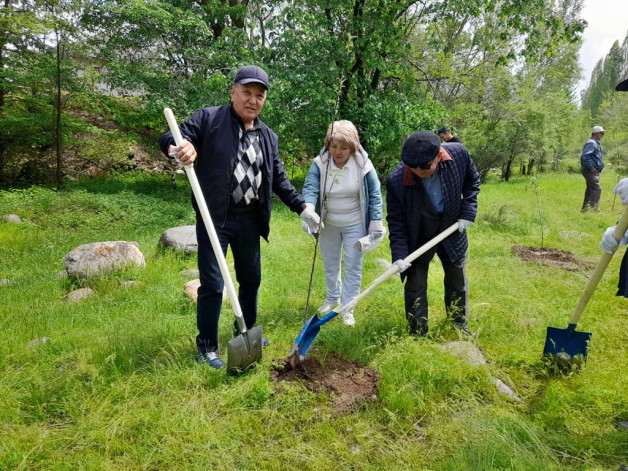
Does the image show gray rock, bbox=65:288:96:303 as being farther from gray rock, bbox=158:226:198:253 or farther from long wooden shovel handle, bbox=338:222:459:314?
long wooden shovel handle, bbox=338:222:459:314

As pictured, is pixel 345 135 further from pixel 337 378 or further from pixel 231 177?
pixel 337 378

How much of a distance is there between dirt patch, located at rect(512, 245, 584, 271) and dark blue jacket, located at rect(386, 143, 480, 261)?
304 cm

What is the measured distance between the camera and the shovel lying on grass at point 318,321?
106 inches

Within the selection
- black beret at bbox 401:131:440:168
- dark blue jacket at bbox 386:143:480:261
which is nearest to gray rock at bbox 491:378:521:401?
dark blue jacket at bbox 386:143:480:261

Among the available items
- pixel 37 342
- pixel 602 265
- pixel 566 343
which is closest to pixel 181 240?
pixel 37 342

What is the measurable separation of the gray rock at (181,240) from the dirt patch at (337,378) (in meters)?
3.20

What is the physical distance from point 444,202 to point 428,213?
0.48ft

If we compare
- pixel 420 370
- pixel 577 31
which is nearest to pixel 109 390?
pixel 420 370

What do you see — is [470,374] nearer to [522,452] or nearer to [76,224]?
[522,452]

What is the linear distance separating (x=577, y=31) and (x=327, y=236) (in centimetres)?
799

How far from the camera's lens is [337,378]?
271 cm

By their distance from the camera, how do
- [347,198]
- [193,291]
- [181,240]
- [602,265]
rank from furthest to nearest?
1. [181,240]
2. [193,291]
3. [347,198]
4. [602,265]

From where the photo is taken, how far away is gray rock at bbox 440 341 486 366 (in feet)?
9.49

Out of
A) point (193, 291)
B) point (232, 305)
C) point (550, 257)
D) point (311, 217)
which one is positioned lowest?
point (193, 291)
